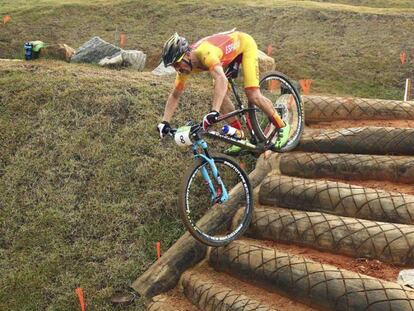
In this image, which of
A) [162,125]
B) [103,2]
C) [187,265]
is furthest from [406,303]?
[103,2]

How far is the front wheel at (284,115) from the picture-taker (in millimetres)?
8023

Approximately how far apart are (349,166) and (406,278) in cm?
259

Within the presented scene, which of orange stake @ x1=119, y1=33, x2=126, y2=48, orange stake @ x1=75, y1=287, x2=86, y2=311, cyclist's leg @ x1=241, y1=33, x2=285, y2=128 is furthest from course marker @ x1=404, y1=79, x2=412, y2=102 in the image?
orange stake @ x1=119, y1=33, x2=126, y2=48

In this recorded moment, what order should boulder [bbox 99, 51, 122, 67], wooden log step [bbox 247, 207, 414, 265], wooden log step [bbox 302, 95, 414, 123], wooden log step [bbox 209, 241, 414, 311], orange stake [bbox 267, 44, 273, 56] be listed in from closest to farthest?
1. wooden log step [bbox 209, 241, 414, 311]
2. wooden log step [bbox 247, 207, 414, 265]
3. wooden log step [bbox 302, 95, 414, 123]
4. boulder [bbox 99, 51, 122, 67]
5. orange stake [bbox 267, 44, 273, 56]

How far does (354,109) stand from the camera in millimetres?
8969

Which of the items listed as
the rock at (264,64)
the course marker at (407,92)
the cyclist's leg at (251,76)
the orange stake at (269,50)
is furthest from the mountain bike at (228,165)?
the orange stake at (269,50)

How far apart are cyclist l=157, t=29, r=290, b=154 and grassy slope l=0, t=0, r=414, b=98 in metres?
7.78

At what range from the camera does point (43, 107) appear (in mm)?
10227

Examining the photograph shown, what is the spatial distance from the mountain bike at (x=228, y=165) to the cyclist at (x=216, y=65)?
0.64ft

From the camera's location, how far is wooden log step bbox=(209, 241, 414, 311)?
4773 mm

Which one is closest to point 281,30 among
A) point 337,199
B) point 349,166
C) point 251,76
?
point 251,76

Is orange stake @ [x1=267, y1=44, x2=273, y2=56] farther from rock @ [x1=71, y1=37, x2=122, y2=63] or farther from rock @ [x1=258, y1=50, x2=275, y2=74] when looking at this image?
rock @ [x1=71, y1=37, x2=122, y2=63]

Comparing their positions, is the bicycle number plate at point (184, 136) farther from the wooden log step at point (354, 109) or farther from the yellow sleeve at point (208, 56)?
the wooden log step at point (354, 109)

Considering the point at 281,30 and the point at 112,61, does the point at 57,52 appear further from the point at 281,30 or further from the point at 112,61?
the point at 281,30
